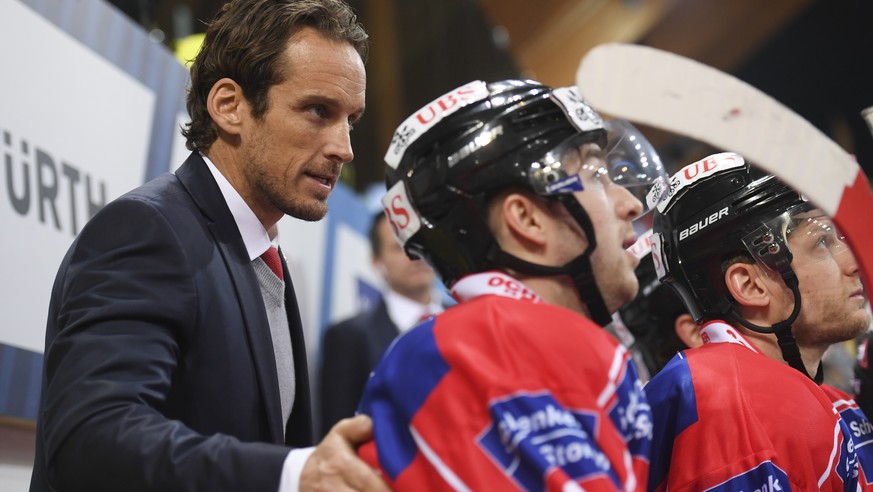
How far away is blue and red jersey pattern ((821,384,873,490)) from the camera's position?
2.35 metres

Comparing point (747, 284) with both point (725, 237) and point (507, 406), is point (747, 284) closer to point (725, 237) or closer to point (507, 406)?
point (725, 237)

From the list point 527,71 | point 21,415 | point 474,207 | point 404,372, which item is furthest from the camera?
point 527,71

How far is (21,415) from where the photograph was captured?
250 centimetres

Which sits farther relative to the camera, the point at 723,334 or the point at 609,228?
the point at 723,334

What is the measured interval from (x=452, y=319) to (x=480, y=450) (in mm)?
229

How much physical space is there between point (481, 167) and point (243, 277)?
59cm

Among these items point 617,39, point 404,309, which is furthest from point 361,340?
point 617,39

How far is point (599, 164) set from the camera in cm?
178

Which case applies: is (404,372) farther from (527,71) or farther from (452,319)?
(527,71)

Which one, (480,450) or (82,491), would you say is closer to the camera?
(480,450)

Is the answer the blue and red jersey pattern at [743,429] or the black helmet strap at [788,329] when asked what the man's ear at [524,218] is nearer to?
the blue and red jersey pattern at [743,429]

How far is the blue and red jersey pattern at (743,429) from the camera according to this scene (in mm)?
1957

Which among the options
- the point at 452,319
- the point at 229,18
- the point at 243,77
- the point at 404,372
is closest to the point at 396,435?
the point at 404,372

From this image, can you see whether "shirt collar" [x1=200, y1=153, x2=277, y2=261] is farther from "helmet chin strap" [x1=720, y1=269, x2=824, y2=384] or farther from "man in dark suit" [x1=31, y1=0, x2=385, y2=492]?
"helmet chin strap" [x1=720, y1=269, x2=824, y2=384]
